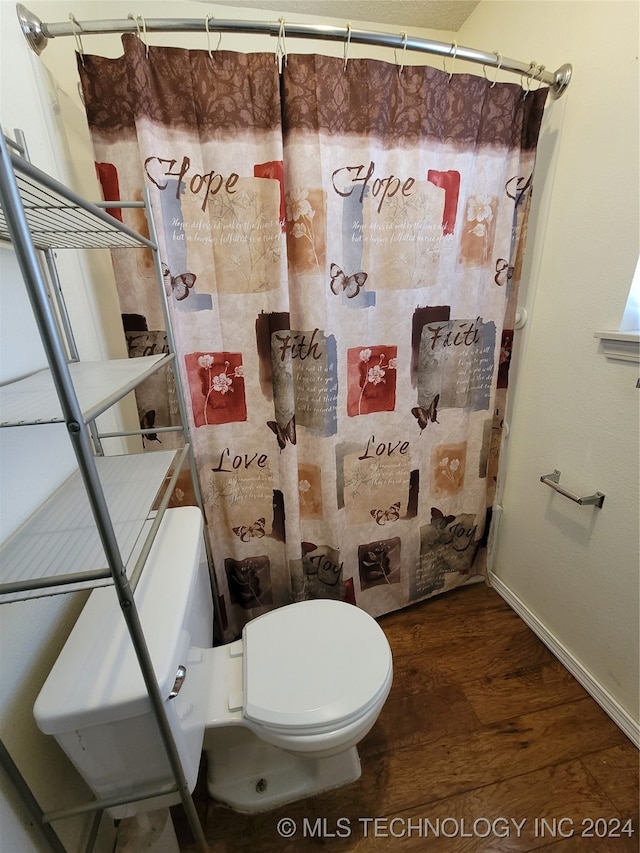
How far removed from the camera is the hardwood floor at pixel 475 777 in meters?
0.97

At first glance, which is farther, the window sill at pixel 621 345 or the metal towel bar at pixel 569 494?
the metal towel bar at pixel 569 494

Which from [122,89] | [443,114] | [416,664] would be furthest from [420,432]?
[122,89]

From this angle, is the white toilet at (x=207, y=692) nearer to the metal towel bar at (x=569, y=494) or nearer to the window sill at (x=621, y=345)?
the metal towel bar at (x=569, y=494)

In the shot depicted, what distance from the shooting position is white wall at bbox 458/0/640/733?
1024 mm

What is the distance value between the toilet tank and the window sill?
1.30m

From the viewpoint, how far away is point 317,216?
108cm

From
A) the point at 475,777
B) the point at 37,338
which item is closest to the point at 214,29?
the point at 37,338

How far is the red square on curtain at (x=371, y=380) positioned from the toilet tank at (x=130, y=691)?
0.72 m

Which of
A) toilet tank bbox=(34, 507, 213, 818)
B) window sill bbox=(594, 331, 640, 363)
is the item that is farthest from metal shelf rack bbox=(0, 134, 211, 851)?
window sill bbox=(594, 331, 640, 363)

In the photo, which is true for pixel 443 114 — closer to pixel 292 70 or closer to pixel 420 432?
pixel 292 70

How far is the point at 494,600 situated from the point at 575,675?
0.38m

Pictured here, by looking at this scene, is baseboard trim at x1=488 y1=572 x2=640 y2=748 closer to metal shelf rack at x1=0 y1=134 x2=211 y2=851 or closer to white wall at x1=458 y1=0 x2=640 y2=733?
white wall at x1=458 y1=0 x2=640 y2=733

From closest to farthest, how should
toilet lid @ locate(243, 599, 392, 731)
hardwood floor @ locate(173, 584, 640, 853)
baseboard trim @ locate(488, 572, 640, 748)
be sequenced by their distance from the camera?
toilet lid @ locate(243, 599, 392, 731), hardwood floor @ locate(173, 584, 640, 853), baseboard trim @ locate(488, 572, 640, 748)

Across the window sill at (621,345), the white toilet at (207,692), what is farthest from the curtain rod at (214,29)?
the white toilet at (207,692)
